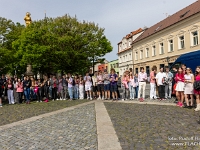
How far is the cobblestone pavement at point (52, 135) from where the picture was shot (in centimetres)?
439

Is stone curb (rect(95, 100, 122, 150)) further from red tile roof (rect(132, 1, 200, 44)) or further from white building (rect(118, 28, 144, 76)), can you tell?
white building (rect(118, 28, 144, 76))

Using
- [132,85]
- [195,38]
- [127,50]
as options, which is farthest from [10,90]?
[127,50]

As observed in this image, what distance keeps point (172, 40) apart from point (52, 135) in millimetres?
29442

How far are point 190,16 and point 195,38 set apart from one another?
2.94 m

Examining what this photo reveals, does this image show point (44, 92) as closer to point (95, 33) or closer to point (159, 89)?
point (159, 89)

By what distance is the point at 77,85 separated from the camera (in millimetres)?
13461

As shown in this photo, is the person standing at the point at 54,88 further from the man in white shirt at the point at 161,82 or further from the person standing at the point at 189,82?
the person standing at the point at 189,82

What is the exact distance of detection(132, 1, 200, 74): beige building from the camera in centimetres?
2619

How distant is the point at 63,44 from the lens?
2277 centimetres

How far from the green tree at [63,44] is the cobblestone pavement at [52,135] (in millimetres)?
16650

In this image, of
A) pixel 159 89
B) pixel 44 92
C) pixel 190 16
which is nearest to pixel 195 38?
pixel 190 16

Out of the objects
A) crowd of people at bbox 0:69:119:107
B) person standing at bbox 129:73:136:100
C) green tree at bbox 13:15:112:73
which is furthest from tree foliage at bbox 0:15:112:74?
person standing at bbox 129:73:136:100

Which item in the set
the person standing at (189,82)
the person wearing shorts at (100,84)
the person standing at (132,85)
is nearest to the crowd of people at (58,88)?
the person wearing shorts at (100,84)

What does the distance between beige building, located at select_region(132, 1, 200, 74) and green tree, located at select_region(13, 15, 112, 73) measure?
1090 cm
